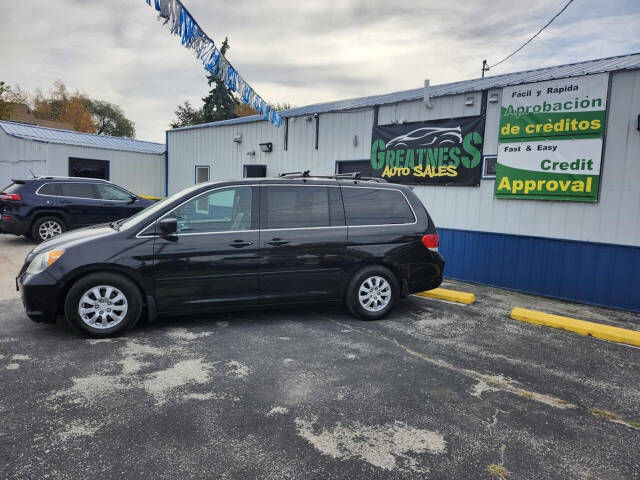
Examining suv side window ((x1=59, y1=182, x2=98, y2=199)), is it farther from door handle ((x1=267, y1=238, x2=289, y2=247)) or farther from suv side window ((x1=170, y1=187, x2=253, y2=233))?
door handle ((x1=267, y1=238, x2=289, y2=247))

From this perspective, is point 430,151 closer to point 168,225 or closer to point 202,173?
point 168,225

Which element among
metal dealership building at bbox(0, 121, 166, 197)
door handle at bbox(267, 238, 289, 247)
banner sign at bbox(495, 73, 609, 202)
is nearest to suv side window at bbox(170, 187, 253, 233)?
door handle at bbox(267, 238, 289, 247)

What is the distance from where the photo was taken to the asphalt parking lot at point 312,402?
2.55 meters

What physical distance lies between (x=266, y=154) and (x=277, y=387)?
9.97 m

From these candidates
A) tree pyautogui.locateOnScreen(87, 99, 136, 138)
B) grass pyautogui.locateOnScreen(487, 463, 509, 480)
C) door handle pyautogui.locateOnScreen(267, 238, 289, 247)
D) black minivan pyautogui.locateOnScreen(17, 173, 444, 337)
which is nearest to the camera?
grass pyautogui.locateOnScreen(487, 463, 509, 480)

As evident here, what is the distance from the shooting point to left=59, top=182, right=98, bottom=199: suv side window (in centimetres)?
1020

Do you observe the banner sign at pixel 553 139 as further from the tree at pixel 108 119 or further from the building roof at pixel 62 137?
the tree at pixel 108 119

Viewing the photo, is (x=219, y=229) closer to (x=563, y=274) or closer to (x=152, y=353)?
(x=152, y=353)

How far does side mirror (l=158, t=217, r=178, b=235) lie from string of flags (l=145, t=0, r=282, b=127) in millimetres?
4044

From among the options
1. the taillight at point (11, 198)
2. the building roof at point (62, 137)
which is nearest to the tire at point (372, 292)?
the taillight at point (11, 198)

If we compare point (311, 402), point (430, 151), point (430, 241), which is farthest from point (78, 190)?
point (311, 402)

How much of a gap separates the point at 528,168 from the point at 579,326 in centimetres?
317

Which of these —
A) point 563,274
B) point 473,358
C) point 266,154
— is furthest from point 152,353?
point 266,154

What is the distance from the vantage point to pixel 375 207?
18.1 feet
